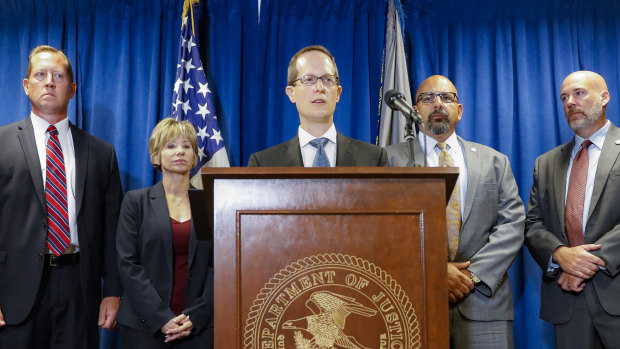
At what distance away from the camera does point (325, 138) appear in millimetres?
2461

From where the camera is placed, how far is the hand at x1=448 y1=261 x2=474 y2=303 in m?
2.78

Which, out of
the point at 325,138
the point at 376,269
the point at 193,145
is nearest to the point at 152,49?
the point at 193,145

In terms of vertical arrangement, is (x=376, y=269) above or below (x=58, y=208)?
below

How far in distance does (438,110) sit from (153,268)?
1.68 metres

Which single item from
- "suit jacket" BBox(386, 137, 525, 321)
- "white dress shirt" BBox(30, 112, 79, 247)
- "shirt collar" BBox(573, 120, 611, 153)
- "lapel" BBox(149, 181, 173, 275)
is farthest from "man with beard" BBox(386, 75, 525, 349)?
"white dress shirt" BBox(30, 112, 79, 247)

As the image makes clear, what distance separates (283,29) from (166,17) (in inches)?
29.9

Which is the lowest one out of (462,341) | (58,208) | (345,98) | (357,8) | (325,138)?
(462,341)

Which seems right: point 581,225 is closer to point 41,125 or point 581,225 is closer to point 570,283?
point 570,283

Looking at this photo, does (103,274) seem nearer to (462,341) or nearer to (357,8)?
(462,341)

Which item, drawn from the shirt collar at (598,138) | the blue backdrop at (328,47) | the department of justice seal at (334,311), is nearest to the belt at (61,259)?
the blue backdrop at (328,47)

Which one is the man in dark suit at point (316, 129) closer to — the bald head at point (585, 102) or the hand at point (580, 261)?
the hand at point (580, 261)

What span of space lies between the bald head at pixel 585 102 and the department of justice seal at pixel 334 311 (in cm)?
233

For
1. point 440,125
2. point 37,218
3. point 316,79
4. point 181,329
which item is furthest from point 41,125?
point 440,125

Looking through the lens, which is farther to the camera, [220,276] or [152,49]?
[152,49]
